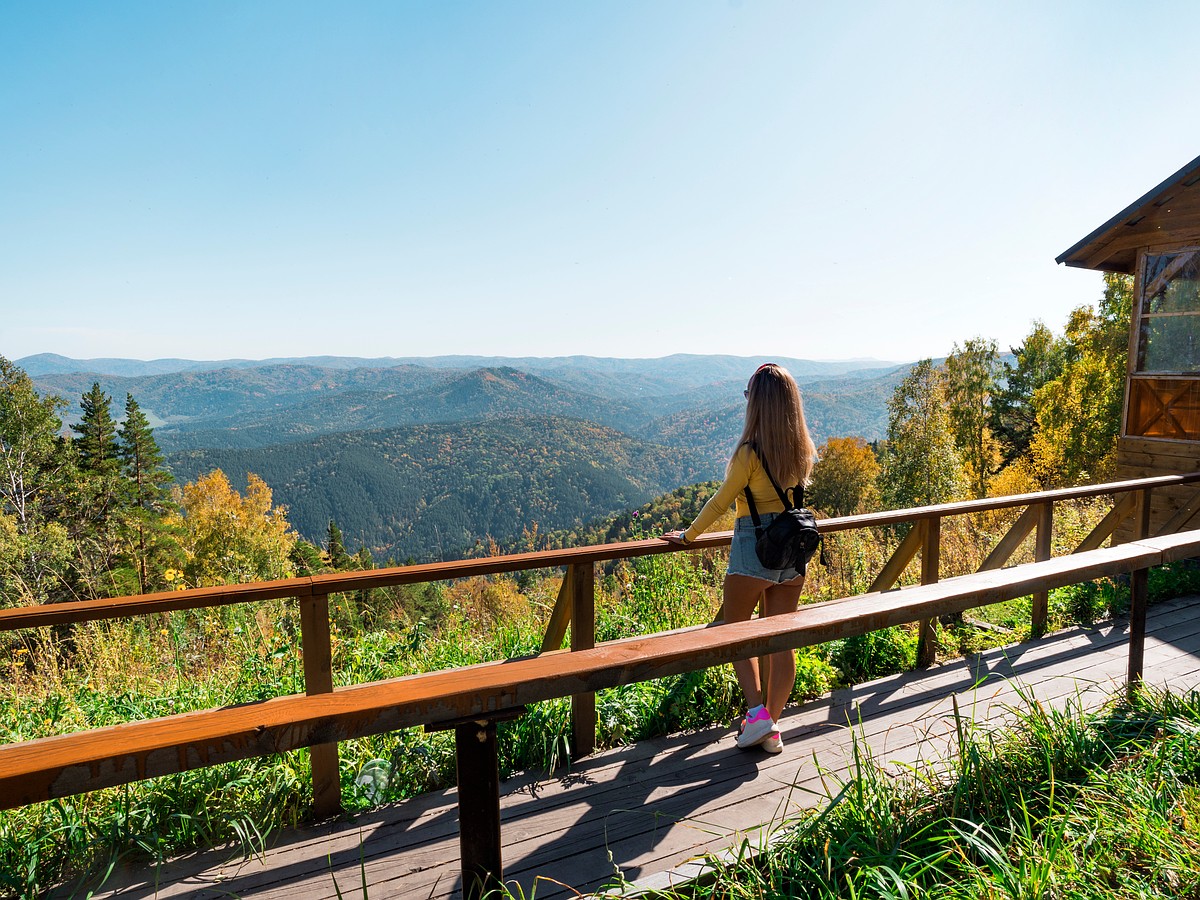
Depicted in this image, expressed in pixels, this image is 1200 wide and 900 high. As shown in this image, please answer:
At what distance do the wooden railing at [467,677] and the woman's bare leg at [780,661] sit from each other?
42 cm

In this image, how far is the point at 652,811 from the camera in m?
2.48

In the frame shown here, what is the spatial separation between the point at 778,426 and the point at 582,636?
3.94 feet

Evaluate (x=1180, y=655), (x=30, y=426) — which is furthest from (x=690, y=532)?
(x=30, y=426)

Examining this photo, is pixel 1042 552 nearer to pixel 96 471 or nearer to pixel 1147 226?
pixel 1147 226

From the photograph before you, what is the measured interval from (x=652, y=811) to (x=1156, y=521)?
25.6 ft

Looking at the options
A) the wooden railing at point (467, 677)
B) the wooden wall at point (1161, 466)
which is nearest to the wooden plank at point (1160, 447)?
the wooden wall at point (1161, 466)

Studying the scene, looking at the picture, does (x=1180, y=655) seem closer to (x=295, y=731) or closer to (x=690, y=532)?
(x=690, y=532)

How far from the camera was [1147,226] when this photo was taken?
8.34 m

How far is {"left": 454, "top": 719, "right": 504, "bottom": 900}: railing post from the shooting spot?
1.30 meters

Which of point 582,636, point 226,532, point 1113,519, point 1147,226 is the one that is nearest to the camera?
point 582,636

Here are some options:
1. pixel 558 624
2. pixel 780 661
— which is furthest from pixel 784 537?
pixel 558 624

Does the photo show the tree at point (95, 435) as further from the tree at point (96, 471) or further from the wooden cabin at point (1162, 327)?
the wooden cabin at point (1162, 327)

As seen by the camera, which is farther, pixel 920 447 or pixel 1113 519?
pixel 920 447

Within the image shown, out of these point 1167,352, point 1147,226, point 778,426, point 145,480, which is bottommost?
point 145,480
